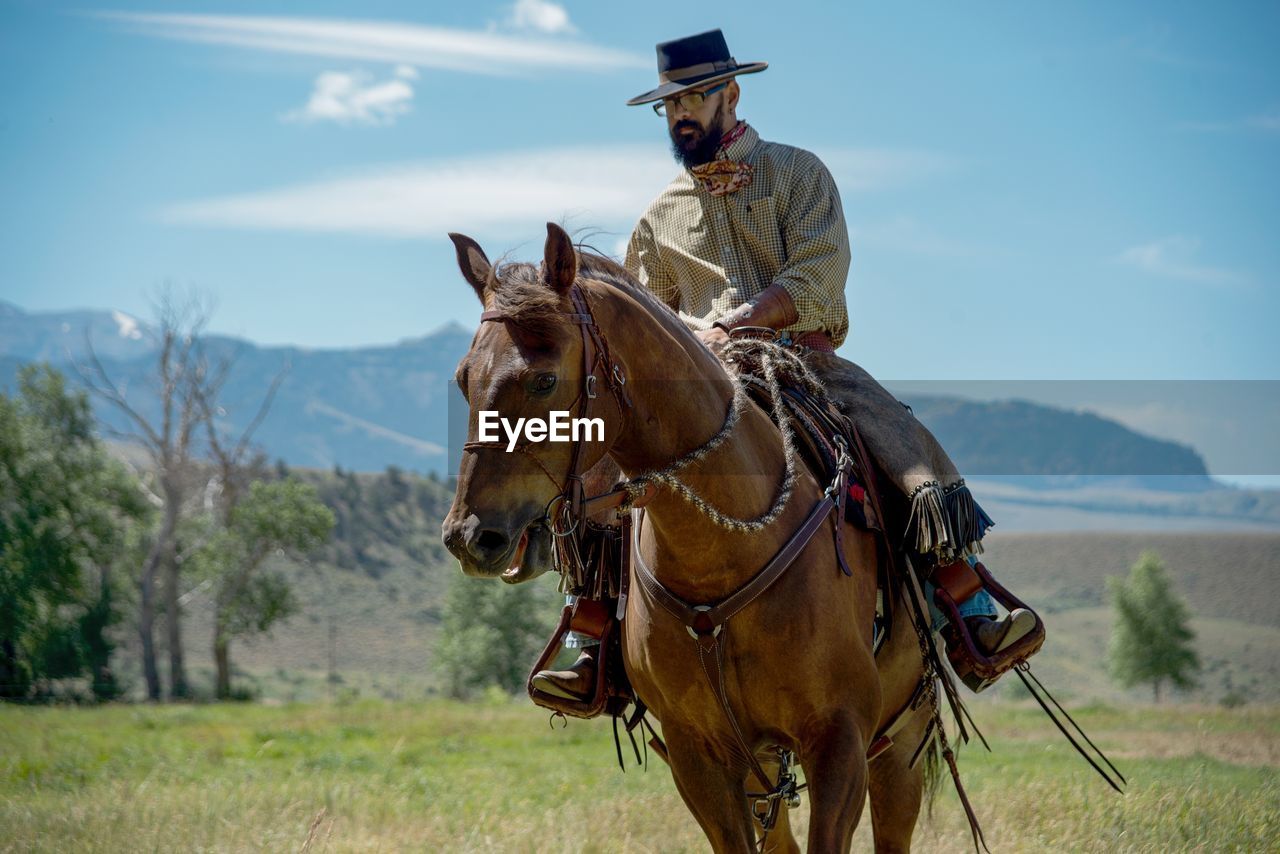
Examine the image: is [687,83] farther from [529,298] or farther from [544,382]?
[544,382]

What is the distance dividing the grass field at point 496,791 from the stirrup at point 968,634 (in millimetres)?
2967

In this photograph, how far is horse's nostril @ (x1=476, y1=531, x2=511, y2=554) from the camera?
369cm

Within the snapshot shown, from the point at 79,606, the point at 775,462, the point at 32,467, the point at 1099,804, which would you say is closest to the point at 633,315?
the point at 775,462

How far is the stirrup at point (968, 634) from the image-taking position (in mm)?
5652

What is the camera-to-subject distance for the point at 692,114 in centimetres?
649

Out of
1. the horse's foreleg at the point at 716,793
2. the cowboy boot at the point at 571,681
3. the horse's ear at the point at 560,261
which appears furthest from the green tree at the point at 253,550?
the horse's ear at the point at 560,261

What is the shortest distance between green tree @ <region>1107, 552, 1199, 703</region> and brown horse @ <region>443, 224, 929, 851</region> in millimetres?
60212

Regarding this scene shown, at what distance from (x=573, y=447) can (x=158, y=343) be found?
152 ft

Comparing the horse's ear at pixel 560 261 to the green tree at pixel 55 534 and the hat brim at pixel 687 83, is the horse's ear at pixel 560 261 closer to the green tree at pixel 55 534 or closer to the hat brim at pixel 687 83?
the hat brim at pixel 687 83

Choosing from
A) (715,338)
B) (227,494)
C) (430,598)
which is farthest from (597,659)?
(430,598)

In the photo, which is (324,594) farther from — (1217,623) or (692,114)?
(692,114)

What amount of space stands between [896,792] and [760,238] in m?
3.14

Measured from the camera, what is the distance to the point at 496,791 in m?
12.9

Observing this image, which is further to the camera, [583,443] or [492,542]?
[583,443]
